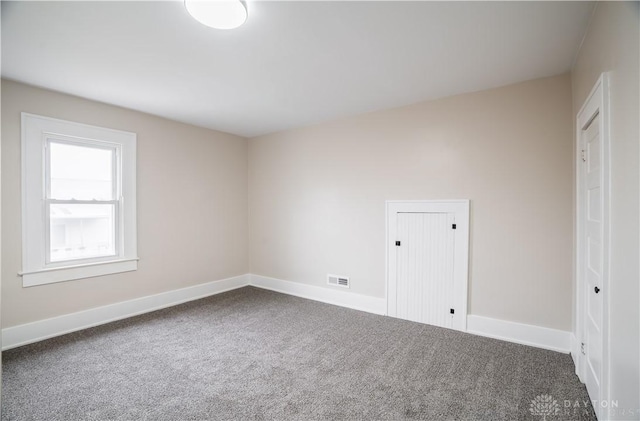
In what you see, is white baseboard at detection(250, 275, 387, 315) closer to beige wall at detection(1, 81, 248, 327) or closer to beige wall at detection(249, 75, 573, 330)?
beige wall at detection(249, 75, 573, 330)

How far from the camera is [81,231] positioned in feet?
11.4


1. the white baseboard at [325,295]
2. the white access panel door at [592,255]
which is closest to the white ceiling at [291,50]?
the white access panel door at [592,255]

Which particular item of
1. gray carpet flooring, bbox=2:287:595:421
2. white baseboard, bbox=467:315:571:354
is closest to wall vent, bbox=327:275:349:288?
gray carpet flooring, bbox=2:287:595:421

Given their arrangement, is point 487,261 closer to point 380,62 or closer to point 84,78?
point 380,62

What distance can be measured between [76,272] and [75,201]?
0.79 meters

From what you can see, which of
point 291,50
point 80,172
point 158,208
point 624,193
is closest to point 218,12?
point 291,50

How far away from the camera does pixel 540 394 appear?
7.06 ft

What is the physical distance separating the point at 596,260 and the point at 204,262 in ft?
14.7

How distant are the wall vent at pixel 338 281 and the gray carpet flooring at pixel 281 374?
2.45 ft

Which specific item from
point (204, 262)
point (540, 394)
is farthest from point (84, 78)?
point (540, 394)

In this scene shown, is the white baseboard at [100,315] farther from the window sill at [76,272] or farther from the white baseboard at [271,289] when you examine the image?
the window sill at [76,272]

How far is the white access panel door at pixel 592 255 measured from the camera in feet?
6.35

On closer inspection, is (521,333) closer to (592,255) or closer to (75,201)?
(592,255)

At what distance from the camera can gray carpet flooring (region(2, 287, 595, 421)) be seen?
2008 mm
